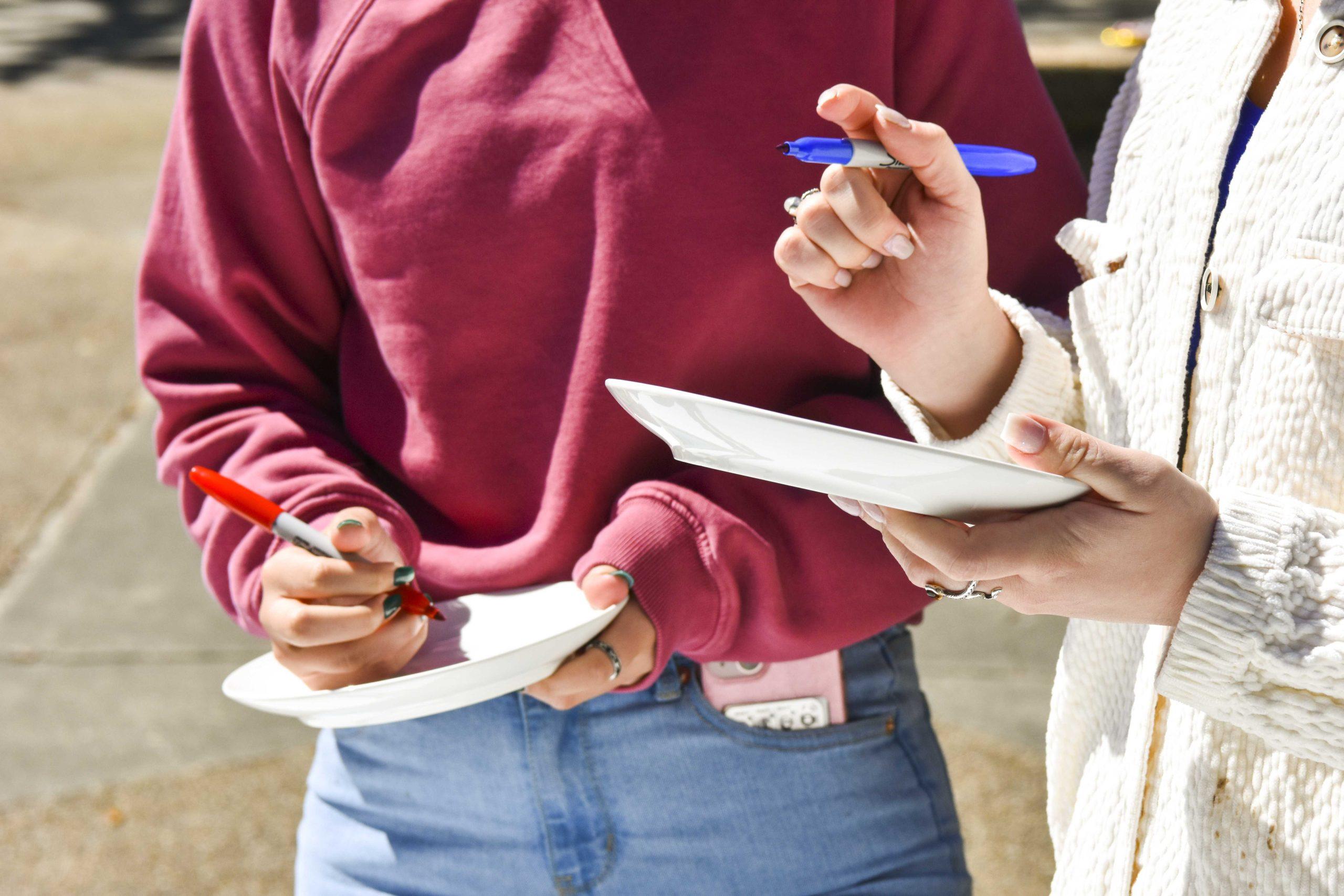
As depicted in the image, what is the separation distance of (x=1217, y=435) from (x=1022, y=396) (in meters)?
0.19

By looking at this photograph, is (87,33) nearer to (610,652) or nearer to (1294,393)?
(610,652)

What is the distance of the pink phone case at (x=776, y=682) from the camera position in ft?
4.48

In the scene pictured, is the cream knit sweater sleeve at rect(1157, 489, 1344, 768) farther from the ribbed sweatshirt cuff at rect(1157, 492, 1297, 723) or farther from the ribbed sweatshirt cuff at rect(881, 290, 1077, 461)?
the ribbed sweatshirt cuff at rect(881, 290, 1077, 461)

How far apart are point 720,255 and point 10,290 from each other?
5455 mm

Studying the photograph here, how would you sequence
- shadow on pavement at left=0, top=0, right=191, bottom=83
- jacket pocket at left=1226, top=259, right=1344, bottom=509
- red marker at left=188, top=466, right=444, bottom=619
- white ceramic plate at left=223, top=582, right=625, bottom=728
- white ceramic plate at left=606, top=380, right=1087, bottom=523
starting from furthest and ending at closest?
shadow on pavement at left=0, top=0, right=191, bottom=83 < red marker at left=188, top=466, right=444, bottom=619 < white ceramic plate at left=223, top=582, right=625, bottom=728 < jacket pocket at left=1226, top=259, right=1344, bottom=509 < white ceramic plate at left=606, top=380, right=1087, bottom=523

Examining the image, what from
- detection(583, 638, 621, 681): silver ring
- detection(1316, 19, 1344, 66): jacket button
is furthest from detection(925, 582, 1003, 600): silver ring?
detection(1316, 19, 1344, 66): jacket button

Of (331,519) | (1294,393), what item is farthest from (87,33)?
(1294,393)

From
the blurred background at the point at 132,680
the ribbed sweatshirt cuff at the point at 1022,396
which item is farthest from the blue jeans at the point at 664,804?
the blurred background at the point at 132,680

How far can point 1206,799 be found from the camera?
1.05 meters

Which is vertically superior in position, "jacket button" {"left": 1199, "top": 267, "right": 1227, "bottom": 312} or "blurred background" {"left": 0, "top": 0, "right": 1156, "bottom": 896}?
"jacket button" {"left": 1199, "top": 267, "right": 1227, "bottom": 312}

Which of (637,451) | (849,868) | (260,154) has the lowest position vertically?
(849,868)

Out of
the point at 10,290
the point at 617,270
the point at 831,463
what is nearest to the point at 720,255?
the point at 617,270

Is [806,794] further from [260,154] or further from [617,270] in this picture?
[260,154]

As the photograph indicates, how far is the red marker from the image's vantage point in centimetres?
118
